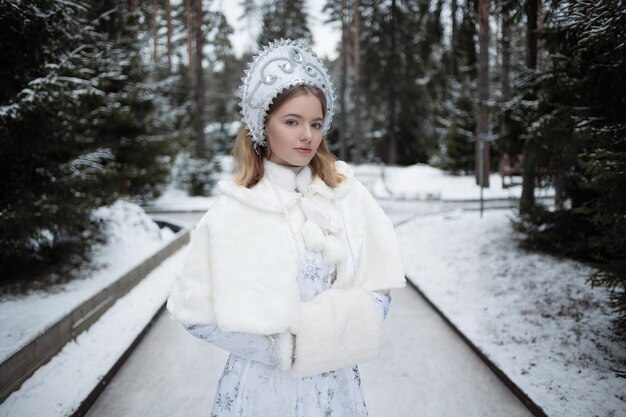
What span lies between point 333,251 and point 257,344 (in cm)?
46

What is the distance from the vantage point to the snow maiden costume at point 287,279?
1485mm

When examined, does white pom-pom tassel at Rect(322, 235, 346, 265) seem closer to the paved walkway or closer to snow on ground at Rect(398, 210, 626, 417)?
the paved walkway

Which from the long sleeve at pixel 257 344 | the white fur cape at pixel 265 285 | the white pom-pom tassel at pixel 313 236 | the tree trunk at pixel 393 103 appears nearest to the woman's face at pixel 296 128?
the white fur cape at pixel 265 285

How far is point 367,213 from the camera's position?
1.90 meters

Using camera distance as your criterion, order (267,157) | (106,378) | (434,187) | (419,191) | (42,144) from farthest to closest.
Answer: (434,187) → (419,191) → (42,144) → (106,378) → (267,157)

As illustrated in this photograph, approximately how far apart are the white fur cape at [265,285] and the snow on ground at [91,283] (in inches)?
109

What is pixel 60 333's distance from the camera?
13.5 feet

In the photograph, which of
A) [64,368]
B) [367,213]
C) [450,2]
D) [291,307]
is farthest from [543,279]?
[450,2]

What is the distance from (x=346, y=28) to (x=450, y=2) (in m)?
19.6

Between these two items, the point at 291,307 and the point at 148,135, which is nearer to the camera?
the point at 291,307

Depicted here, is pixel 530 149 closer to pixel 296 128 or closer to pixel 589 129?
pixel 589 129

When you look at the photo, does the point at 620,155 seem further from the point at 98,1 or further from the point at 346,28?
the point at 346,28

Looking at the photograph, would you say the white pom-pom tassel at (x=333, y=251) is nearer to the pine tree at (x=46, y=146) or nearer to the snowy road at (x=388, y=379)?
the snowy road at (x=388, y=379)

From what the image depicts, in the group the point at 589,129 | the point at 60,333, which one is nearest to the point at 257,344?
the point at 60,333
